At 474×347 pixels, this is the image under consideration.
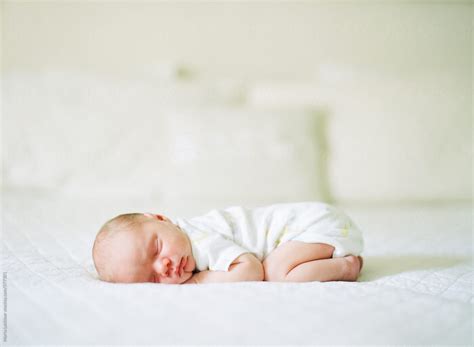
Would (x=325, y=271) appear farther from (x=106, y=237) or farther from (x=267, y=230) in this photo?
(x=106, y=237)

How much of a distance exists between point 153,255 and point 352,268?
0.38 m

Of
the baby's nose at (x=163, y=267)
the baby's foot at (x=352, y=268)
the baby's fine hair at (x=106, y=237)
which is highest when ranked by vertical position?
the baby's fine hair at (x=106, y=237)

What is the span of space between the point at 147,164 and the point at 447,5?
166cm

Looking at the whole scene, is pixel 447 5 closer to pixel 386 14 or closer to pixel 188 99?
pixel 386 14

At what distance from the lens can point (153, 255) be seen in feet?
2.76

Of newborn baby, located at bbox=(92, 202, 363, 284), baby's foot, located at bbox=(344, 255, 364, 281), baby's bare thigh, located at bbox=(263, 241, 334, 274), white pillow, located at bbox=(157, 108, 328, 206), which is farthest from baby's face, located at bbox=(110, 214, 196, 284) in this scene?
white pillow, located at bbox=(157, 108, 328, 206)

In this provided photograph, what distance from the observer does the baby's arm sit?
85 centimetres

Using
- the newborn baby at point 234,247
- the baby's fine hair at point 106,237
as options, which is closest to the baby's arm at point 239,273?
the newborn baby at point 234,247

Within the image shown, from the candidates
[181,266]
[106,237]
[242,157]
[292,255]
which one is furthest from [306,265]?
[242,157]

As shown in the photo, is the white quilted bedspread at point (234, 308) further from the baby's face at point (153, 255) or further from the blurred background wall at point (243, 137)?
the blurred background wall at point (243, 137)

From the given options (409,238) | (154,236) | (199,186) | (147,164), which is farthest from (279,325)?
(147,164)

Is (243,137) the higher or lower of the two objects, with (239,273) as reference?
higher

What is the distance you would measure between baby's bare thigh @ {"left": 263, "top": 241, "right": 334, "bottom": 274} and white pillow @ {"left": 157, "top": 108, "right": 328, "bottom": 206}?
0.72m

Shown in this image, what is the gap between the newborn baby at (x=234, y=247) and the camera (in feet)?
2.72
